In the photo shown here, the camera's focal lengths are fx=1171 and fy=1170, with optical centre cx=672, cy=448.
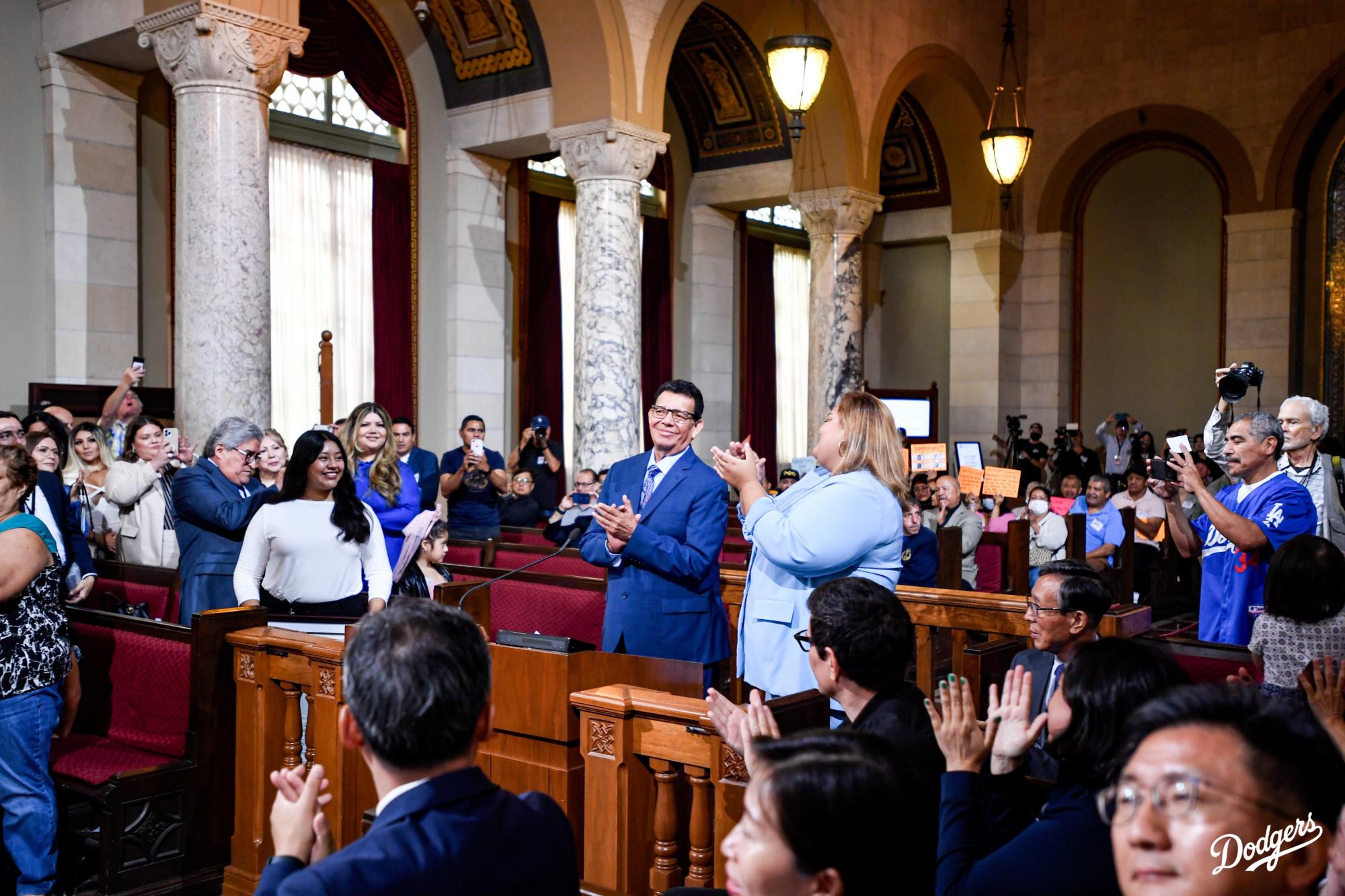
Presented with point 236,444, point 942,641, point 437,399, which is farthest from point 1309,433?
point 437,399

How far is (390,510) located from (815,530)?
8.60ft

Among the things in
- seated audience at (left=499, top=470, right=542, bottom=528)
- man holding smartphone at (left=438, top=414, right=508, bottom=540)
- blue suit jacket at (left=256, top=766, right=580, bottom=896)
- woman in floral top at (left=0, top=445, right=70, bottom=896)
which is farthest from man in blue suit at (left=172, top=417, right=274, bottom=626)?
seated audience at (left=499, top=470, right=542, bottom=528)

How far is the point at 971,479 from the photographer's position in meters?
7.06

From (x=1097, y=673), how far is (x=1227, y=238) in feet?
47.0

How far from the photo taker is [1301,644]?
334 cm

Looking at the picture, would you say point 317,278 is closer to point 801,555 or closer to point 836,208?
point 836,208

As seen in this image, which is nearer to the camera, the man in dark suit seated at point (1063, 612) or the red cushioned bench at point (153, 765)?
the man in dark suit seated at point (1063, 612)

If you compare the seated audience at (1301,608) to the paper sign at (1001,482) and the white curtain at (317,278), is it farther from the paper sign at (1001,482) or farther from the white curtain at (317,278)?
the white curtain at (317,278)

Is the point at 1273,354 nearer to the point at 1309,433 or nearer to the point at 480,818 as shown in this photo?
the point at 1309,433

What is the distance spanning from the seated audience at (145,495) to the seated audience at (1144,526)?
280 inches

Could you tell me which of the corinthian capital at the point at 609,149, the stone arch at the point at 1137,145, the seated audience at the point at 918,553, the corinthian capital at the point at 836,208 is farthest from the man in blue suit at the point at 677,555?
the stone arch at the point at 1137,145

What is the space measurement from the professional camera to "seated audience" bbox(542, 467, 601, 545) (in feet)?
11.1

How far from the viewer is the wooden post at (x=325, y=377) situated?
995cm

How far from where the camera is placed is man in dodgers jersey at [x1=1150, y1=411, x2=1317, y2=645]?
3.84 m
